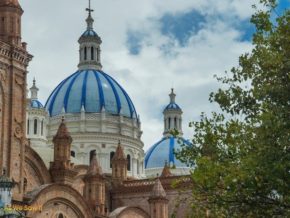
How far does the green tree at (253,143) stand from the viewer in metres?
24.5

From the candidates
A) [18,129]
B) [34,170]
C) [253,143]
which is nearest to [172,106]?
[34,170]

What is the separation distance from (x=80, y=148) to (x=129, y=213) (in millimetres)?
20244

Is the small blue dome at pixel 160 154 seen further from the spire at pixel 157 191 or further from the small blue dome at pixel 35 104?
the spire at pixel 157 191

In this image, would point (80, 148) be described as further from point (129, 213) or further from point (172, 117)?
point (172, 117)

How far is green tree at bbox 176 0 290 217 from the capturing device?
80.2 ft

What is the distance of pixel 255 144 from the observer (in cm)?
2566

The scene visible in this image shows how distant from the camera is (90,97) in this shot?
83250mm

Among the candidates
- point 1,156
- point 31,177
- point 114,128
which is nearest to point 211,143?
point 1,156

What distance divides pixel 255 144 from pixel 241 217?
265cm

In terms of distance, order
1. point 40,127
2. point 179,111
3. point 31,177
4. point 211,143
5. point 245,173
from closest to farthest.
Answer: point 245,173 → point 211,143 → point 31,177 → point 40,127 → point 179,111

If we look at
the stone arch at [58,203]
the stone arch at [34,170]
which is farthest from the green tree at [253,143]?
the stone arch at [34,170]

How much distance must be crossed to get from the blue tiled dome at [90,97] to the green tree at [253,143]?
54.9 m

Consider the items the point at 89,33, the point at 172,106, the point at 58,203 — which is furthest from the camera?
the point at 172,106

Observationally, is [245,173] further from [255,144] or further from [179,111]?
[179,111]
